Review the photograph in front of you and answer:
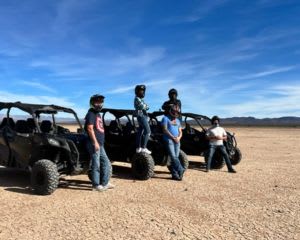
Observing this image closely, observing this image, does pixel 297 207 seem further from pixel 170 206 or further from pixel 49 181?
pixel 49 181

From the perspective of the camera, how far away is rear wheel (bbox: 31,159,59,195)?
328 inches

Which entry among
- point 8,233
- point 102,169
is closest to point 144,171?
point 102,169

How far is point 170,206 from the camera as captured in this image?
24.9 ft

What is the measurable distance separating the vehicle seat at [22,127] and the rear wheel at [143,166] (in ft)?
8.78

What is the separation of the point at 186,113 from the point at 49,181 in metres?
6.88

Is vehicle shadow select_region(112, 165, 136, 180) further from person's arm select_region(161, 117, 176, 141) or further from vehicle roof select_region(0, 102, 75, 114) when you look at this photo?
vehicle roof select_region(0, 102, 75, 114)

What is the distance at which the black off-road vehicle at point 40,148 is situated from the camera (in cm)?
850

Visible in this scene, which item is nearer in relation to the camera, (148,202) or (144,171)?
(148,202)

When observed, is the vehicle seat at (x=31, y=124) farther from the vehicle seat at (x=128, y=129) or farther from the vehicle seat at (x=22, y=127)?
the vehicle seat at (x=128, y=129)

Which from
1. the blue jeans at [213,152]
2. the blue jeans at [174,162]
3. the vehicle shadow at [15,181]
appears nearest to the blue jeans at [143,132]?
the blue jeans at [174,162]

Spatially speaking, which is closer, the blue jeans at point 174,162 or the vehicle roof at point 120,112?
the blue jeans at point 174,162

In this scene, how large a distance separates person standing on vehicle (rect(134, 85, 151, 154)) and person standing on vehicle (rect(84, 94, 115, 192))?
6.36 feet

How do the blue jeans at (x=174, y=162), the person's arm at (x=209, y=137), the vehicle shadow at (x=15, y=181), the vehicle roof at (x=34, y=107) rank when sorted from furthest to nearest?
1. the person's arm at (x=209, y=137)
2. the blue jeans at (x=174, y=162)
3. the vehicle roof at (x=34, y=107)
4. the vehicle shadow at (x=15, y=181)

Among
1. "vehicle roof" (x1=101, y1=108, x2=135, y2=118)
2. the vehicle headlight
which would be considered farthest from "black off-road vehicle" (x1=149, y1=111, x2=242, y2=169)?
the vehicle headlight
